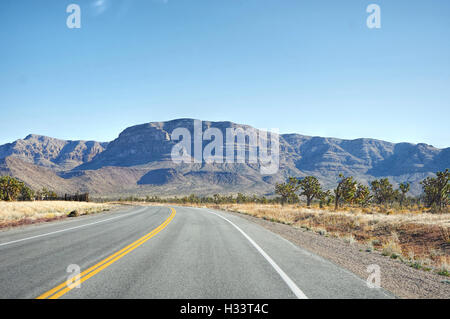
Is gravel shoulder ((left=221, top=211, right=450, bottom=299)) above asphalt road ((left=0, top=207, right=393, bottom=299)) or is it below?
below

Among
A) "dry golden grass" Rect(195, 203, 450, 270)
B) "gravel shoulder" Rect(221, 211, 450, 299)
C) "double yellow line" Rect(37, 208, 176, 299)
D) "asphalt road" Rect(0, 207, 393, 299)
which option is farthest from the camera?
"dry golden grass" Rect(195, 203, 450, 270)

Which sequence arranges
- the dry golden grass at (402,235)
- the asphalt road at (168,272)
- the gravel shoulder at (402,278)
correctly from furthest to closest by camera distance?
the dry golden grass at (402,235) < the gravel shoulder at (402,278) < the asphalt road at (168,272)

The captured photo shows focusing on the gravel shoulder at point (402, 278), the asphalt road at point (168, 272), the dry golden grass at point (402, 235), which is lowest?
the dry golden grass at point (402, 235)

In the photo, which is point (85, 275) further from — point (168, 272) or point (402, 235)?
point (402, 235)

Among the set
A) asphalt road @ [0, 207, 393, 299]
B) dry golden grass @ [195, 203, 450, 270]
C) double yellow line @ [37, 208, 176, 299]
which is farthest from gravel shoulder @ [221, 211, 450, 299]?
double yellow line @ [37, 208, 176, 299]

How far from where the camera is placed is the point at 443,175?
46938mm

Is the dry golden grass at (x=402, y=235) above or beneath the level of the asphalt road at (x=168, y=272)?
beneath

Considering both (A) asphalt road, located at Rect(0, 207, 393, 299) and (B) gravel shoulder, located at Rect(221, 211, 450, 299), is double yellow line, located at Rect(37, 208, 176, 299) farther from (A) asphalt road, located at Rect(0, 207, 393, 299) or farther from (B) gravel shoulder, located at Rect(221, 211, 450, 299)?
(B) gravel shoulder, located at Rect(221, 211, 450, 299)

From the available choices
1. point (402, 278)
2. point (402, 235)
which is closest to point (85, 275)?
point (402, 278)

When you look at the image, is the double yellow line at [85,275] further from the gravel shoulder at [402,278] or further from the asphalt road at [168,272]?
the gravel shoulder at [402,278]

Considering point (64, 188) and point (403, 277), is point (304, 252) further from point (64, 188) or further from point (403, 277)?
point (64, 188)

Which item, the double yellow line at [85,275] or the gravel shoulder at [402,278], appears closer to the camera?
the double yellow line at [85,275]

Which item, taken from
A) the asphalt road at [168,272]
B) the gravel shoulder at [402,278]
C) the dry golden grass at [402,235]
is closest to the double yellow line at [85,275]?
the asphalt road at [168,272]

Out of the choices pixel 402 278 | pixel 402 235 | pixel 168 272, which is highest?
pixel 168 272
